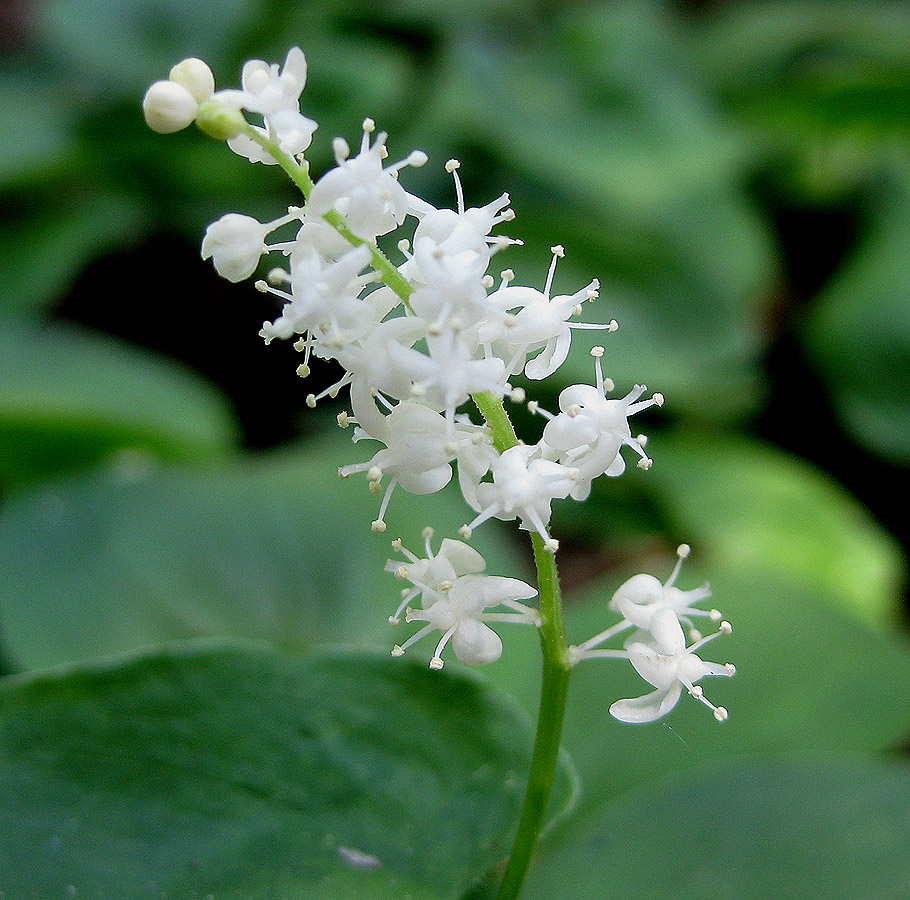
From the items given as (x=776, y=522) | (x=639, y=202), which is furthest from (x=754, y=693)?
(x=639, y=202)

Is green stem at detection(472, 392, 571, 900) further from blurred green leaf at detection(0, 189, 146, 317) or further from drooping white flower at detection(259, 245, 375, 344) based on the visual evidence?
blurred green leaf at detection(0, 189, 146, 317)

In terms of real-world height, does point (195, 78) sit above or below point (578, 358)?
above

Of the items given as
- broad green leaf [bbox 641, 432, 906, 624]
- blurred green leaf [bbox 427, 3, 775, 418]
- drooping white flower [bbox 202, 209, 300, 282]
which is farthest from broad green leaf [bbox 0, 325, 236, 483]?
drooping white flower [bbox 202, 209, 300, 282]

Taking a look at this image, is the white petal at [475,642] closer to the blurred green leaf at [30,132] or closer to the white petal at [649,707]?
the white petal at [649,707]

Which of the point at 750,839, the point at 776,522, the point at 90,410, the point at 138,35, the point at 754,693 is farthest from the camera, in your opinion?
the point at 138,35

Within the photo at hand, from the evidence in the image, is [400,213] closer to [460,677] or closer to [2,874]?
[460,677]

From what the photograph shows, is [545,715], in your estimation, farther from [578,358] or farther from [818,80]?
[818,80]

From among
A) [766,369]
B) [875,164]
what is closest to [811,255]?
[875,164]
